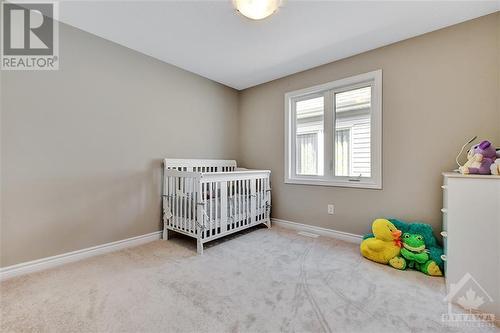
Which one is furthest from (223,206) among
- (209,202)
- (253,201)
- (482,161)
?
(482,161)

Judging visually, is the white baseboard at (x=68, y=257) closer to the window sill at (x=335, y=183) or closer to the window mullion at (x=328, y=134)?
the window sill at (x=335, y=183)

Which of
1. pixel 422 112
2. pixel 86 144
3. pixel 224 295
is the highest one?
pixel 422 112

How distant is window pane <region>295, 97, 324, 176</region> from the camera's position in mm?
2973

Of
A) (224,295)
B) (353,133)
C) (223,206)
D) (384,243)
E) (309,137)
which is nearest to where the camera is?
(224,295)

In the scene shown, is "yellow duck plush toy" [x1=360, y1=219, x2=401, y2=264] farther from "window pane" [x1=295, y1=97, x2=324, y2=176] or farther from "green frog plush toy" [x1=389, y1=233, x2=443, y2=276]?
"window pane" [x1=295, y1=97, x2=324, y2=176]

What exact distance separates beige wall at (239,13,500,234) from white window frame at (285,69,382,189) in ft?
0.23

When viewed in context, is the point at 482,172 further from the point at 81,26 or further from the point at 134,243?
the point at 81,26

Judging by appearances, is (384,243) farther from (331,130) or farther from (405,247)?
(331,130)

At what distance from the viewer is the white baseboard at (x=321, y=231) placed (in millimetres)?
2601

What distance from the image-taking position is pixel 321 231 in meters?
2.85

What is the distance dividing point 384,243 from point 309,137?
62.5 inches

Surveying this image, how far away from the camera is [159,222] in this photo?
108 inches

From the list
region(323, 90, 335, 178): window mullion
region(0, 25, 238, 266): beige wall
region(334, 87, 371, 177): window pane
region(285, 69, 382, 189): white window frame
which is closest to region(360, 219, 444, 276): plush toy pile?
region(285, 69, 382, 189): white window frame

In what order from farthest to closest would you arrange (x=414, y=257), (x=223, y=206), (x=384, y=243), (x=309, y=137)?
(x=309, y=137) < (x=223, y=206) < (x=384, y=243) < (x=414, y=257)
